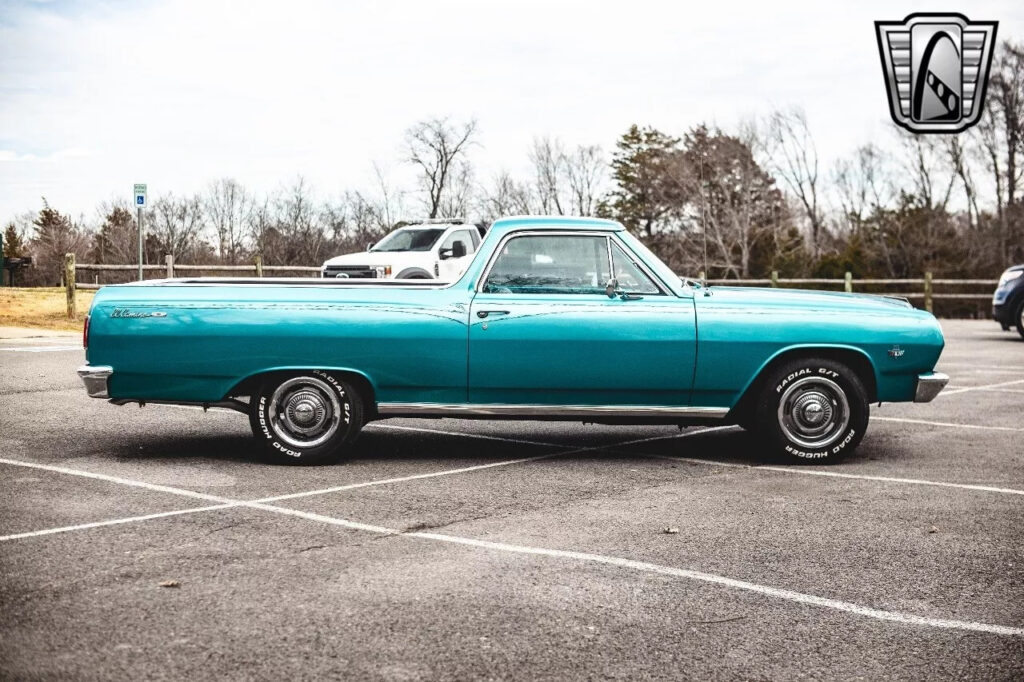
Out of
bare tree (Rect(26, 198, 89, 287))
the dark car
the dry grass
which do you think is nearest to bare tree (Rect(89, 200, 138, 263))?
bare tree (Rect(26, 198, 89, 287))

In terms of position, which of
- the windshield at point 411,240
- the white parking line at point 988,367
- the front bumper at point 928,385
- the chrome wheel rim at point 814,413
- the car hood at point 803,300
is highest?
the windshield at point 411,240

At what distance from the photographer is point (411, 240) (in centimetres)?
2200

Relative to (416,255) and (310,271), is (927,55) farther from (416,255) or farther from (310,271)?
(310,271)

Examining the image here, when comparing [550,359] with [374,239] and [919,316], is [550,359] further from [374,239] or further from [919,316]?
[374,239]

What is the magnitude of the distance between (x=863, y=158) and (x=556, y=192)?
15.1 metres

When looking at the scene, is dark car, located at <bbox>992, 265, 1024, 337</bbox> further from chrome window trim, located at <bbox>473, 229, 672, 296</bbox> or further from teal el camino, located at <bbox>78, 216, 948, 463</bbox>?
chrome window trim, located at <bbox>473, 229, 672, 296</bbox>

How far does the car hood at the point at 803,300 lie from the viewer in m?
7.70

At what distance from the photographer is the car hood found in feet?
25.3

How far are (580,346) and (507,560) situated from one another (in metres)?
2.62

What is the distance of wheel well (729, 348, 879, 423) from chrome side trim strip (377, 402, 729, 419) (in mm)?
455

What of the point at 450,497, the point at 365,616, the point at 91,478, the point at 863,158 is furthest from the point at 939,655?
the point at 863,158

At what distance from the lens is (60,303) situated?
27.6 meters

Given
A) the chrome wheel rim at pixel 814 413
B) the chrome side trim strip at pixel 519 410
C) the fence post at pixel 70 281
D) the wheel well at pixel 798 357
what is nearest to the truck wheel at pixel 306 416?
the chrome side trim strip at pixel 519 410

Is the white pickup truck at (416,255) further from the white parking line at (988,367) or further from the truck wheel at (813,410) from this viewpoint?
the truck wheel at (813,410)
